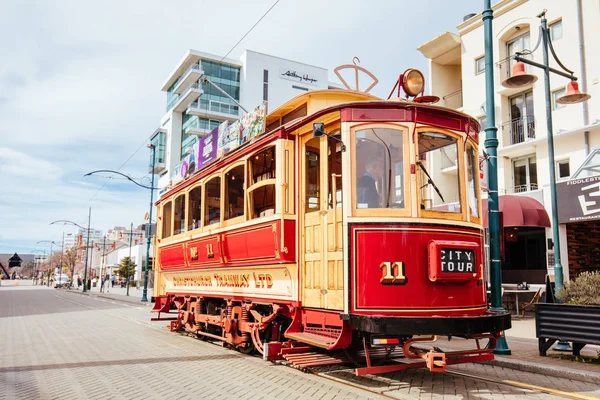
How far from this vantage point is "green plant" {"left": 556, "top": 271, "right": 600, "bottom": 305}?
8.05m

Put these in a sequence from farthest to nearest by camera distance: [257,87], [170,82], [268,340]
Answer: [170,82]
[257,87]
[268,340]

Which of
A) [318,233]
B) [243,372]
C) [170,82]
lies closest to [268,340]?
[243,372]

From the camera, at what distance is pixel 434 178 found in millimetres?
6590

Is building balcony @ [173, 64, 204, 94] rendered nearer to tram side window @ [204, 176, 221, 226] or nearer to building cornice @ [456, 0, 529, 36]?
building cornice @ [456, 0, 529, 36]

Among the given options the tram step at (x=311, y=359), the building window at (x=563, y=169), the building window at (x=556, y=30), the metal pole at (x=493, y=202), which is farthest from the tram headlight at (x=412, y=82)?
the building window at (x=556, y=30)

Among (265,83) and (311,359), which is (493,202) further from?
(265,83)

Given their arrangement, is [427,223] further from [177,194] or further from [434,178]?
[177,194]

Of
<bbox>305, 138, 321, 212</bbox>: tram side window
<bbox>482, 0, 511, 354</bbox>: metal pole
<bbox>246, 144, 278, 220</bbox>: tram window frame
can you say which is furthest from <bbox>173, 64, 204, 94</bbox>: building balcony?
<bbox>305, 138, 321, 212</bbox>: tram side window

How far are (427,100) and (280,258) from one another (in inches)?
116

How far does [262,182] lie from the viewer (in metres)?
8.07

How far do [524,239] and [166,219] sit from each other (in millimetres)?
13611

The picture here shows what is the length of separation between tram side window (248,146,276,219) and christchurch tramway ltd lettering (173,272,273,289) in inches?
39.4

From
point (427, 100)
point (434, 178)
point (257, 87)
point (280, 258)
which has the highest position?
point (257, 87)

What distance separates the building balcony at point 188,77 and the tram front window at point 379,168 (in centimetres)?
4859
